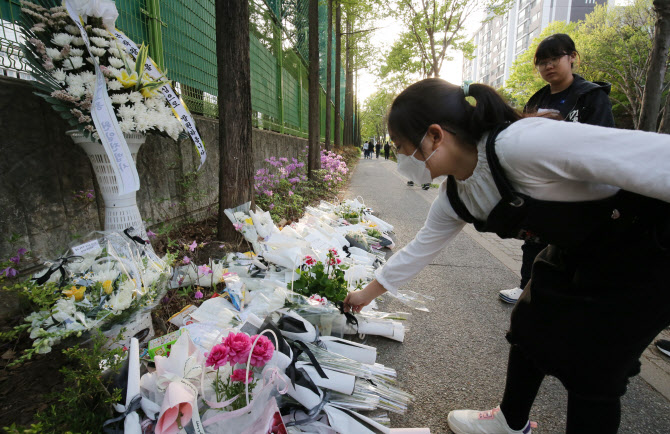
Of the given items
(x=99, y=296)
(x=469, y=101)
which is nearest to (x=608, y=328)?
(x=469, y=101)

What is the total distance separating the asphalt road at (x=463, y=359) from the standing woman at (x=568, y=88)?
2.59ft

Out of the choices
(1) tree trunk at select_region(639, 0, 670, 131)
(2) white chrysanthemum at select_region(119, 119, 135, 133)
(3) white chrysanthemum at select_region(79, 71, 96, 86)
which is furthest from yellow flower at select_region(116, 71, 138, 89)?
(1) tree trunk at select_region(639, 0, 670, 131)

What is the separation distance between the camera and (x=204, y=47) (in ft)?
15.4

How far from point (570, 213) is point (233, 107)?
3012 millimetres

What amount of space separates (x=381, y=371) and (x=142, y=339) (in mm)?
1335

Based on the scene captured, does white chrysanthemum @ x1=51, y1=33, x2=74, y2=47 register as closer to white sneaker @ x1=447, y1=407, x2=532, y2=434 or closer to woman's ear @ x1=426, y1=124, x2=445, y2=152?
woman's ear @ x1=426, y1=124, x2=445, y2=152

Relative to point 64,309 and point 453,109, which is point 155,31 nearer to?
point 64,309

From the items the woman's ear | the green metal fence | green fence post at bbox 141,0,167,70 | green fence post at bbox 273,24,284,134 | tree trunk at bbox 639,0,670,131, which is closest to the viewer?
the woman's ear

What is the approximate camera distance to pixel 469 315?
2.75 meters

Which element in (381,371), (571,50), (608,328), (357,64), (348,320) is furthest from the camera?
(357,64)

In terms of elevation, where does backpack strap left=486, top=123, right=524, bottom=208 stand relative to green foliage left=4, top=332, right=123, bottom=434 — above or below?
above

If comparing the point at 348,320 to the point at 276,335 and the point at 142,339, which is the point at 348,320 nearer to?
the point at 276,335

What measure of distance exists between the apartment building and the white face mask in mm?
45074

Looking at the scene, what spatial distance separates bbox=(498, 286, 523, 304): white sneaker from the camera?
115 inches
